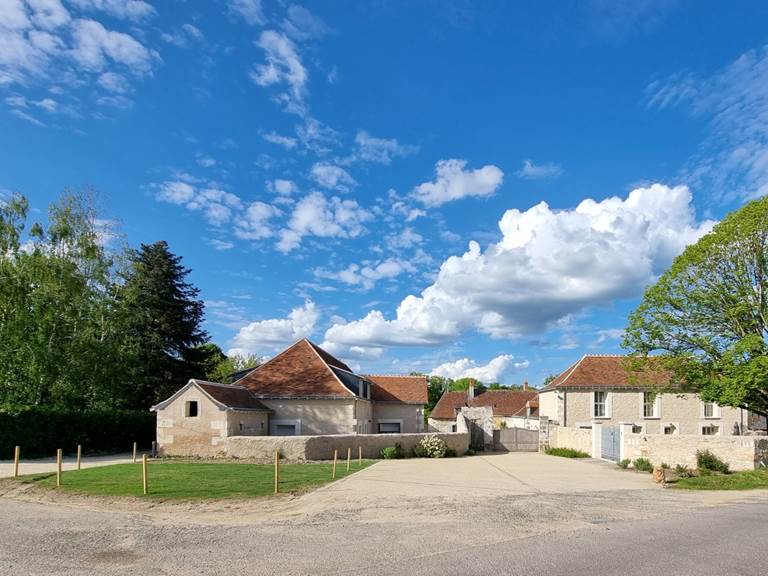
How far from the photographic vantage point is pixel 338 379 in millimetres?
31438

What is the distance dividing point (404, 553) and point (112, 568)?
417cm

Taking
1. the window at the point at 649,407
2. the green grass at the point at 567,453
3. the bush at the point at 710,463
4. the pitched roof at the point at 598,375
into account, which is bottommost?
the green grass at the point at 567,453

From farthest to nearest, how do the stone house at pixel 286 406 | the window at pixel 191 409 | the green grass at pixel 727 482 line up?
1. the window at pixel 191 409
2. the stone house at pixel 286 406
3. the green grass at pixel 727 482

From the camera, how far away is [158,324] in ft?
130

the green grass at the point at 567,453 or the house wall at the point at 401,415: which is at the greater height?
the house wall at the point at 401,415

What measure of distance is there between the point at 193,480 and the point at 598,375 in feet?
93.4

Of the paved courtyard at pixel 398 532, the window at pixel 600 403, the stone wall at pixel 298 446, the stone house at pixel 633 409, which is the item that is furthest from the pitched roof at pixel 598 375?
the paved courtyard at pixel 398 532

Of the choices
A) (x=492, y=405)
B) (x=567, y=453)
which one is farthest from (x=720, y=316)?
(x=492, y=405)

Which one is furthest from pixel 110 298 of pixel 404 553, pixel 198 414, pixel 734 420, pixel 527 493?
pixel 734 420

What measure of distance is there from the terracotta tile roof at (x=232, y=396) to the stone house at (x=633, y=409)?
63.0ft

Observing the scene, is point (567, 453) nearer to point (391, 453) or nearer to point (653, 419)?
point (653, 419)

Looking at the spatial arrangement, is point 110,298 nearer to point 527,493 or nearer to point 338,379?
point 338,379

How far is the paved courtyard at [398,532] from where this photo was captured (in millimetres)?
8172

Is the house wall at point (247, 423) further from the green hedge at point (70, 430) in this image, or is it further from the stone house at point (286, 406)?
the green hedge at point (70, 430)
